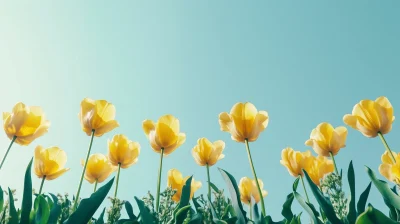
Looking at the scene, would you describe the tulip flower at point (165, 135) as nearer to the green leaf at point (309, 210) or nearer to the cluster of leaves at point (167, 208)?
the cluster of leaves at point (167, 208)

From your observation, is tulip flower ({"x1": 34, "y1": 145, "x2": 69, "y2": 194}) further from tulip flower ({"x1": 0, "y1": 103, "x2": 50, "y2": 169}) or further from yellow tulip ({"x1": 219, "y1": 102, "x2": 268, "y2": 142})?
yellow tulip ({"x1": 219, "y1": 102, "x2": 268, "y2": 142})

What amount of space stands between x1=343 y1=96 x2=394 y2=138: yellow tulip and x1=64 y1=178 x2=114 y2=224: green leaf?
7.86 ft

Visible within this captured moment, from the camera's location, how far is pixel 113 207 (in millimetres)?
1890

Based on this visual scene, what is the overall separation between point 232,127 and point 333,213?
151 cm

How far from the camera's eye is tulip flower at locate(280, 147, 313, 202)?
350 cm

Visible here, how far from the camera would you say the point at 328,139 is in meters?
3.52

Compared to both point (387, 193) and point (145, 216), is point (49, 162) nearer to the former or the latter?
point (145, 216)

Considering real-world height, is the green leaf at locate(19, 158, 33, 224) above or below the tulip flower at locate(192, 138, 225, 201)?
below

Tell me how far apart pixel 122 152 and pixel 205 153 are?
817 millimetres

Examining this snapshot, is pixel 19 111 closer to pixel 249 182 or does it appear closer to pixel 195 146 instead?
pixel 195 146

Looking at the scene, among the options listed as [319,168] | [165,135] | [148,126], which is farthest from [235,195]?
[148,126]

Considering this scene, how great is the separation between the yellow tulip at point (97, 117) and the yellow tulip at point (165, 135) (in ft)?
1.21

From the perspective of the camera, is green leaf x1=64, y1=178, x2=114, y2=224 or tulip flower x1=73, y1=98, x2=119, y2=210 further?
tulip flower x1=73, y1=98, x2=119, y2=210

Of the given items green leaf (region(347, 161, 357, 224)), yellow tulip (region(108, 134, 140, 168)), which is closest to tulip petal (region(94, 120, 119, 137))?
yellow tulip (region(108, 134, 140, 168))
